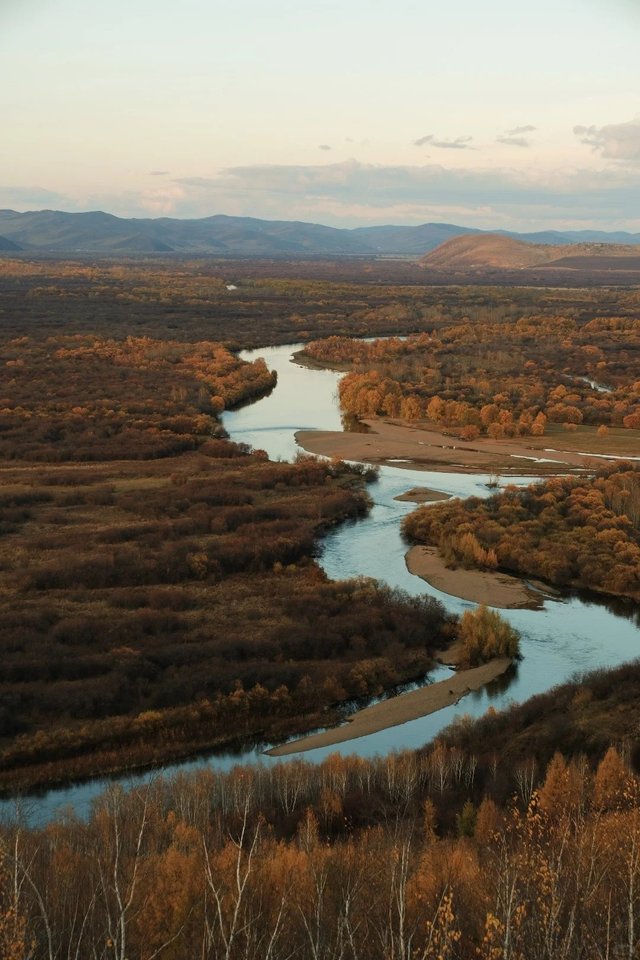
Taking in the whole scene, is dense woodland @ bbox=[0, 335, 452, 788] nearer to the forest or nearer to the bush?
the forest

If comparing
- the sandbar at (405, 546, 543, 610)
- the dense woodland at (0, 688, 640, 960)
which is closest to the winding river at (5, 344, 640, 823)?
the sandbar at (405, 546, 543, 610)

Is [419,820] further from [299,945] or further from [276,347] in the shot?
[276,347]

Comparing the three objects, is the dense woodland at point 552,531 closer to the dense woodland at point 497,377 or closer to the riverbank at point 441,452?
the riverbank at point 441,452

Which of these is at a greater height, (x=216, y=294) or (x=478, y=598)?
(x=216, y=294)

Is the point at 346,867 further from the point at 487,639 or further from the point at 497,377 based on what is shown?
the point at 497,377

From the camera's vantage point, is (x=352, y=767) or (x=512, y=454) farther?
(x=512, y=454)

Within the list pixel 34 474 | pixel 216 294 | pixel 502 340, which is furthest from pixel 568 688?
pixel 216 294

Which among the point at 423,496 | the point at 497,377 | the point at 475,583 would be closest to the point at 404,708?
the point at 475,583
